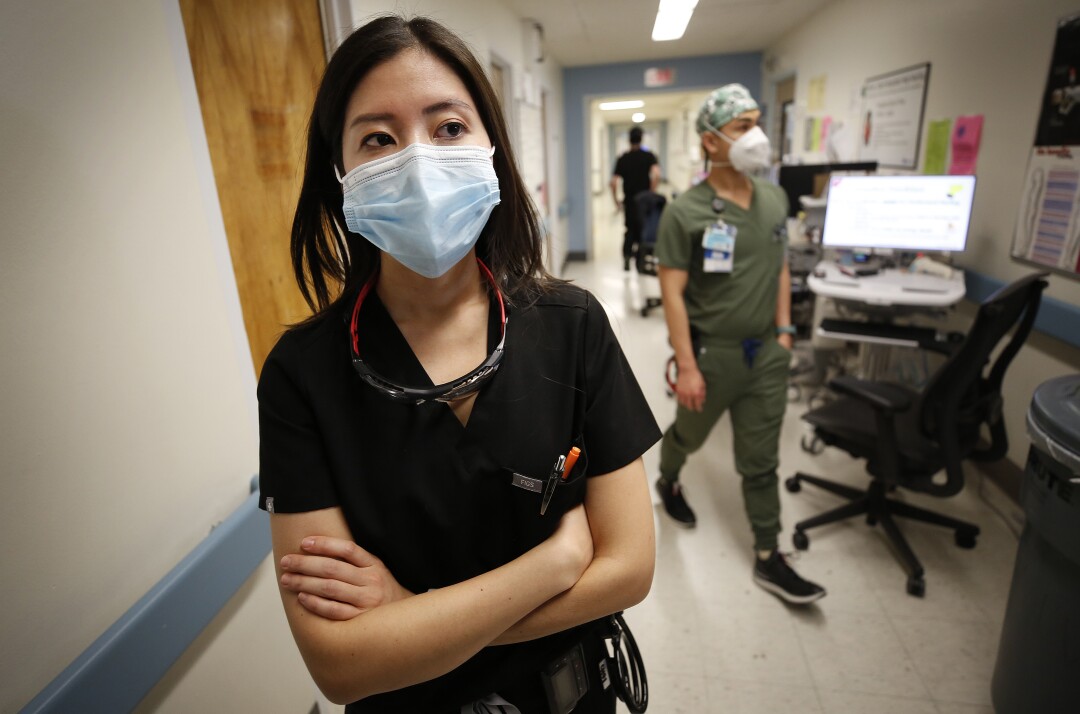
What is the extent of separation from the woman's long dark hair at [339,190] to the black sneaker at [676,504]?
1749mm

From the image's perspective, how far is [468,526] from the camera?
2.50 ft

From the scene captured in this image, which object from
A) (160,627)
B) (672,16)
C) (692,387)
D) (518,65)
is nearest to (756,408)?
(692,387)

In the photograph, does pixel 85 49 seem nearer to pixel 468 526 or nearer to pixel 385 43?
pixel 385 43

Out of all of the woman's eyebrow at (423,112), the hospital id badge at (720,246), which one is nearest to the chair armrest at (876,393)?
the hospital id badge at (720,246)

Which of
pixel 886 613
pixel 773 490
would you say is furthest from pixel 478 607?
pixel 886 613

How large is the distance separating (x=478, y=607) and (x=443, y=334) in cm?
36

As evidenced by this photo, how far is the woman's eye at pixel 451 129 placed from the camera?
79cm

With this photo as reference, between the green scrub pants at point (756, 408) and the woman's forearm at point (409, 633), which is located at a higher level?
the woman's forearm at point (409, 633)

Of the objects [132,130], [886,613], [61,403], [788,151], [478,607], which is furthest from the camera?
[788,151]

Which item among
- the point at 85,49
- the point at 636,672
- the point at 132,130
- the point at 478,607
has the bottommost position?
the point at 636,672

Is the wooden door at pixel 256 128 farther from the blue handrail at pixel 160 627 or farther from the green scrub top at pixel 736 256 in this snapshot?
the green scrub top at pixel 736 256

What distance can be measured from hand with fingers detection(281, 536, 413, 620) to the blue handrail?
368 millimetres

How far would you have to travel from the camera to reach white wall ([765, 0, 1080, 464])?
230 centimetres

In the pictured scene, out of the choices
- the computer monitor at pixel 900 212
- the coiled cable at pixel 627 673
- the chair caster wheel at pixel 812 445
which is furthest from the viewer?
the chair caster wheel at pixel 812 445
